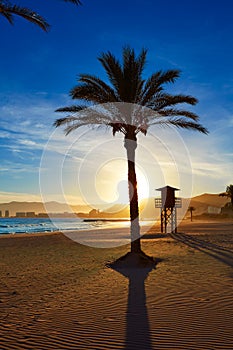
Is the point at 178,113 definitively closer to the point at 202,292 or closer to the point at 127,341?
the point at 202,292

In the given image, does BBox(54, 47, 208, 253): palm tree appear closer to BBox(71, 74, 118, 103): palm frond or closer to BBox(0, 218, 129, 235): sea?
BBox(71, 74, 118, 103): palm frond

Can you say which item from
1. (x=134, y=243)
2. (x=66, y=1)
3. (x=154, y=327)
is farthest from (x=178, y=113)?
(x=154, y=327)

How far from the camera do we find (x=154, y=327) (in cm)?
618

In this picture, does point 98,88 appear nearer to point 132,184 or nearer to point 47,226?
point 132,184

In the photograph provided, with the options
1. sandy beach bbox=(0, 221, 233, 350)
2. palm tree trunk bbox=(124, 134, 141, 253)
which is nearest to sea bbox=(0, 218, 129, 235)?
palm tree trunk bbox=(124, 134, 141, 253)

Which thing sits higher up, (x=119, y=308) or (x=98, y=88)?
(x=98, y=88)

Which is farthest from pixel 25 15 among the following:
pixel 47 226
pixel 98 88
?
pixel 47 226

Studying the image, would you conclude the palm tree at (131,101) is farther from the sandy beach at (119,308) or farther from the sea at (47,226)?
the sea at (47,226)

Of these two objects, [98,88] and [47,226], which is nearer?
[98,88]

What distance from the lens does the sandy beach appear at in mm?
5605

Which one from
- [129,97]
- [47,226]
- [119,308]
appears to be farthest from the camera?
[47,226]

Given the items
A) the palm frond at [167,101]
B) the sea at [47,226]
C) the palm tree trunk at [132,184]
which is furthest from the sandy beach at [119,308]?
the sea at [47,226]

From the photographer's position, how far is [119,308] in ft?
24.7

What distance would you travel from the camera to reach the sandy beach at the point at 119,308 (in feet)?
18.4
